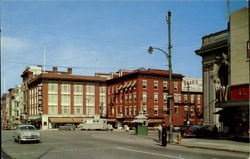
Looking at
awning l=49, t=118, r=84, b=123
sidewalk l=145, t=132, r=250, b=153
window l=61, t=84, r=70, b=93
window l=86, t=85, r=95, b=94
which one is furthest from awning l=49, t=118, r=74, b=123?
sidewalk l=145, t=132, r=250, b=153

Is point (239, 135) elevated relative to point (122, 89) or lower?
lower

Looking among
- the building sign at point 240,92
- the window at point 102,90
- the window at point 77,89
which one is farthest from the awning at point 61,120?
the building sign at point 240,92

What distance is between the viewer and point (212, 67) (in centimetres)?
4272

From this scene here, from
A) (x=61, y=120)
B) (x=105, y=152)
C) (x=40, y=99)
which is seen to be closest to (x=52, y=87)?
(x=40, y=99)

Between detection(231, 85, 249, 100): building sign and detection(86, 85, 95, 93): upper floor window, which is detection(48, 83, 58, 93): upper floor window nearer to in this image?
detection(86, 85, 95, 93): upper floor window

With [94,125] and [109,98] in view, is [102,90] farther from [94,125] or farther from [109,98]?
[94,125]

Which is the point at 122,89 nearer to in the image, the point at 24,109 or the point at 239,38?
the point at 24,109

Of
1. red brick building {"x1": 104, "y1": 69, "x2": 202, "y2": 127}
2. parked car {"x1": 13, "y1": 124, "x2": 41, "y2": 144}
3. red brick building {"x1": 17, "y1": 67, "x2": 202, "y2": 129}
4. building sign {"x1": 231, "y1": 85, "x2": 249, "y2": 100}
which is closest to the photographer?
building sign {"x1": 231, "y1": 85, "x2": 249, "y2": 100}

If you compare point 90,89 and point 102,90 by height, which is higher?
point 90,89

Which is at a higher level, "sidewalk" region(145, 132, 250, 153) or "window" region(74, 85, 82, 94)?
"window" region(74, 85, 82, 94)

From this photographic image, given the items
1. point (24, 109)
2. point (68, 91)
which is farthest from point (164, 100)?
point (24, 109)

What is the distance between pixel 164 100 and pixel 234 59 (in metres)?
50.4

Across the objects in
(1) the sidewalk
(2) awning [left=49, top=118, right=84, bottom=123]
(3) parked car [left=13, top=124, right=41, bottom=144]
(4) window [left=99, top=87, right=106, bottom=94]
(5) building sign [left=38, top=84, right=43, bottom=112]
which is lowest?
(2) awning [left=49, top=118, right=84, bottom=123]

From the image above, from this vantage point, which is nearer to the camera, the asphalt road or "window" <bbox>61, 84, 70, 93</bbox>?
the asphalt road
